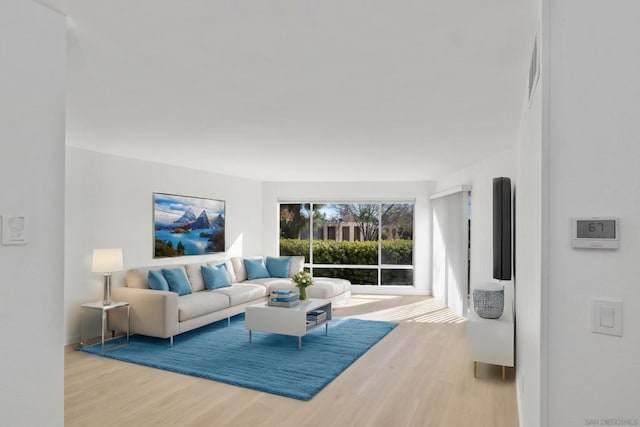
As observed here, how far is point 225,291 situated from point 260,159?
196 centimetres

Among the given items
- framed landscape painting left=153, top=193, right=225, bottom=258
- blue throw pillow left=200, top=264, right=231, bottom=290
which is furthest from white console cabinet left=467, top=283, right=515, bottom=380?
framed landscape painting left=153, top=193, right=225, bottom=258

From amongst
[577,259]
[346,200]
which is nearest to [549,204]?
[577,259]

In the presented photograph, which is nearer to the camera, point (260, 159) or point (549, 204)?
point (549, 204)

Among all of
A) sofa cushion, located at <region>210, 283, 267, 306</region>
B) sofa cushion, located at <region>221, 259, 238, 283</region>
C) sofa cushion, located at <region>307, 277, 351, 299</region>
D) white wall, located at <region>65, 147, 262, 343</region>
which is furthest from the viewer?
sofa cushion, located at <region>221, 259, 238, 283</region>

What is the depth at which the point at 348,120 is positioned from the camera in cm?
385

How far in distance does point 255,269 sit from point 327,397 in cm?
434

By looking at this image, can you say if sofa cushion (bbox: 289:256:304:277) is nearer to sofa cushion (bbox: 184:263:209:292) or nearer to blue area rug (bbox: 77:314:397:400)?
sofa cushion (bbox: 184:263:209:292)

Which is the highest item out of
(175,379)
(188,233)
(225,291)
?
(188,233)

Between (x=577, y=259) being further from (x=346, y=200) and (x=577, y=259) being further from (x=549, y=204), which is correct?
(x=346, y=200)

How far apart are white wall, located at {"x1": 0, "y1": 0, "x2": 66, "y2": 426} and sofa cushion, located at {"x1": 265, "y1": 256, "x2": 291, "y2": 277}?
5808mm

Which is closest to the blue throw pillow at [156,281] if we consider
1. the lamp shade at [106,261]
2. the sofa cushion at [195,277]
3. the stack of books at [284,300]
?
the lamp shade at [106,261]

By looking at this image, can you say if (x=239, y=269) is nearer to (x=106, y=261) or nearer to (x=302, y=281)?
(x=302, y=281)

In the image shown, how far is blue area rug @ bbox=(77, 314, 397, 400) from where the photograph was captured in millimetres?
3828

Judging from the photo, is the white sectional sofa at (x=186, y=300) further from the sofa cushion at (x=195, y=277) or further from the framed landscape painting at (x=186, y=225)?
the framed landscape painting at (x=186, y=225)
